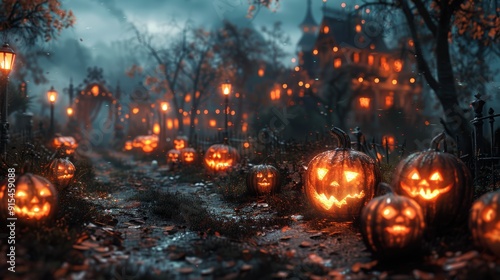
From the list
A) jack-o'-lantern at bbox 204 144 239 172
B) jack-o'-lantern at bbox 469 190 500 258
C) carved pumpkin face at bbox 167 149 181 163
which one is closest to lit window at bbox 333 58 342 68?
carved pumpkin face at bbox 167 149 181 163

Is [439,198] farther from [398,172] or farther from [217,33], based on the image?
[217,33]

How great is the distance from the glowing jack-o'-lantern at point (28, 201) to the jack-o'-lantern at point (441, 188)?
209 inches

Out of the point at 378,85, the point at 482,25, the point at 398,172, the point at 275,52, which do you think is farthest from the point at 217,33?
the point at 398,172

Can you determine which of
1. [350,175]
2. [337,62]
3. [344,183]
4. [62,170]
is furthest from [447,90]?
[337,62]

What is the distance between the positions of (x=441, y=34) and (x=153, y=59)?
3091 centimetres

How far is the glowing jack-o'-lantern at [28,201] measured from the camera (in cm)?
595

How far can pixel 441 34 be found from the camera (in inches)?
510

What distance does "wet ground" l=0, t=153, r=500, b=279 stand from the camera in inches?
176

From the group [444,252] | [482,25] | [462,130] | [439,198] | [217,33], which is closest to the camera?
[444,252]

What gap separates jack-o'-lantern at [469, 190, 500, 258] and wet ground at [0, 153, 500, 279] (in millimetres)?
146

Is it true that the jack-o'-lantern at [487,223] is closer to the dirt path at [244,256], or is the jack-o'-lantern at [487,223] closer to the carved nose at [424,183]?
the dirt path at [244,256]

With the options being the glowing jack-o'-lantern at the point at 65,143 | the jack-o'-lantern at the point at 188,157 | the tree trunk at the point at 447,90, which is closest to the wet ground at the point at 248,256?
the tree trunk at the point at 447,90

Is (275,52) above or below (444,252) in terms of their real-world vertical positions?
above

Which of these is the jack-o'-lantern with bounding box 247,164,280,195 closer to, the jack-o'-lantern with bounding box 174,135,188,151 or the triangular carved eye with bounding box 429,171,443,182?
the triangular carved eye with bounding box 429,171,443,182
